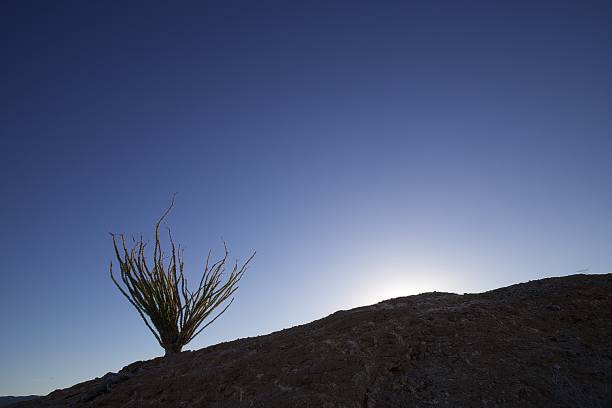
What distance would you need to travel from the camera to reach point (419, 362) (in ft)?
12.6

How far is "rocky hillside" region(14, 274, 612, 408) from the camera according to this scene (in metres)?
3.31

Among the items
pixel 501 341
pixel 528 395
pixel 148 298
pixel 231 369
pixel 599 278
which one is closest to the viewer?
pixel 528 395

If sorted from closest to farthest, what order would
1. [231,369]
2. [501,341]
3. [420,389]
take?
[420,389] < [501,341] < [231,369]

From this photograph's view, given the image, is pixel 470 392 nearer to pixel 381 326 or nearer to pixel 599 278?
pixel 381 326

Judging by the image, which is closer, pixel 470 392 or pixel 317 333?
pixel 470 392

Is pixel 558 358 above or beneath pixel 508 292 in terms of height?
beneath

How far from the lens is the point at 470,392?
325 centimetres

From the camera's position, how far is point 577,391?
314 centimetres

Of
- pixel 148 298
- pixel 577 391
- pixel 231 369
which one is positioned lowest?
pixel 577 391

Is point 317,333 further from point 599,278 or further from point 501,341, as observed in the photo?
point 599,278

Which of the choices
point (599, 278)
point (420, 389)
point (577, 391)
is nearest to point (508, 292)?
point (599, 278)

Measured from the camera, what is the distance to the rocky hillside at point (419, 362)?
3.31m

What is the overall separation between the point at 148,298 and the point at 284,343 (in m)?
4.06

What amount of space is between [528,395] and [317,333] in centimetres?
264
